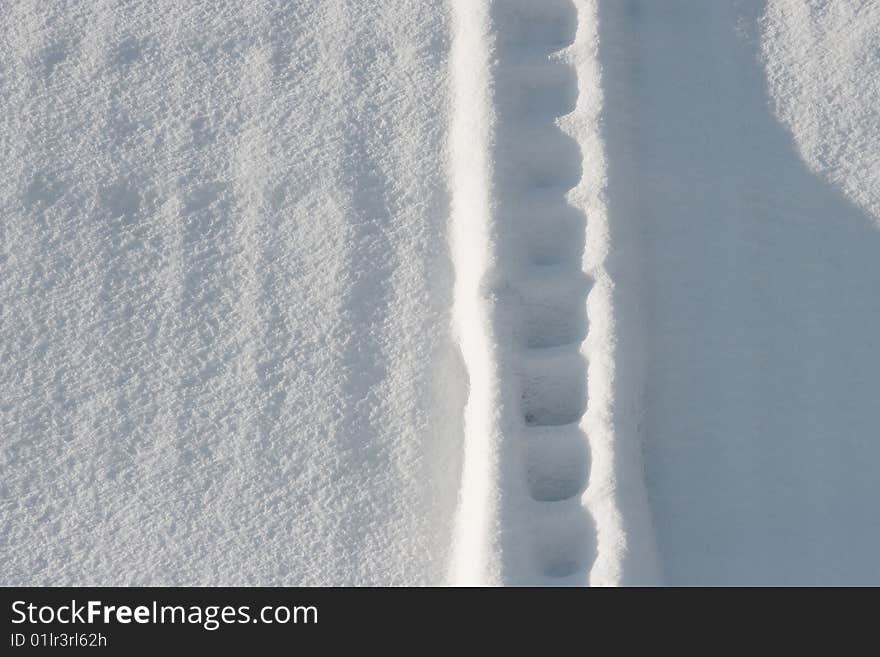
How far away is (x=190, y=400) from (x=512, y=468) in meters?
0.48

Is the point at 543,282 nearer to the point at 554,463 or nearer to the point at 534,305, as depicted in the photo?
the point at 534,305

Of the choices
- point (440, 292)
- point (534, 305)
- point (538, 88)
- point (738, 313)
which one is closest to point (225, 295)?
point (440, 292)

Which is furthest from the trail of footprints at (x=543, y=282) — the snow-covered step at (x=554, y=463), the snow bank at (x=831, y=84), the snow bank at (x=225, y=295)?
the snow bank at (x=831, y=84)

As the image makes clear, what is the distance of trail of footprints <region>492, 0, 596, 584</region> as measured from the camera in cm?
164

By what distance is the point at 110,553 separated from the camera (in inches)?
65.4

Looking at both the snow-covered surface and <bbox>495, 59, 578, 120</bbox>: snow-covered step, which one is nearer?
the snow-covered surface

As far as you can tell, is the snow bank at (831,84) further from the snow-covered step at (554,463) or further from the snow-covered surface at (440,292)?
the snow-covered step at (554,463)

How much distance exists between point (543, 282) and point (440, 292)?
6.1 inches

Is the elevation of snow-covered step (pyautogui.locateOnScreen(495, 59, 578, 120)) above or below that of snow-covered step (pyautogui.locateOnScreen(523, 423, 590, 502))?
above

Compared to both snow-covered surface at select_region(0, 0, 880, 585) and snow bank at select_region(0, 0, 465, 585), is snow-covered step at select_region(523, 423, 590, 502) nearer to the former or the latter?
snow-covered surface at select_region(0, 0, 880, 585)

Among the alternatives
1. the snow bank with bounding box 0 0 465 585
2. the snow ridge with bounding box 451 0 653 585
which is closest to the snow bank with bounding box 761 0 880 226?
the snow ridge with bounding box 451 0 653 585
